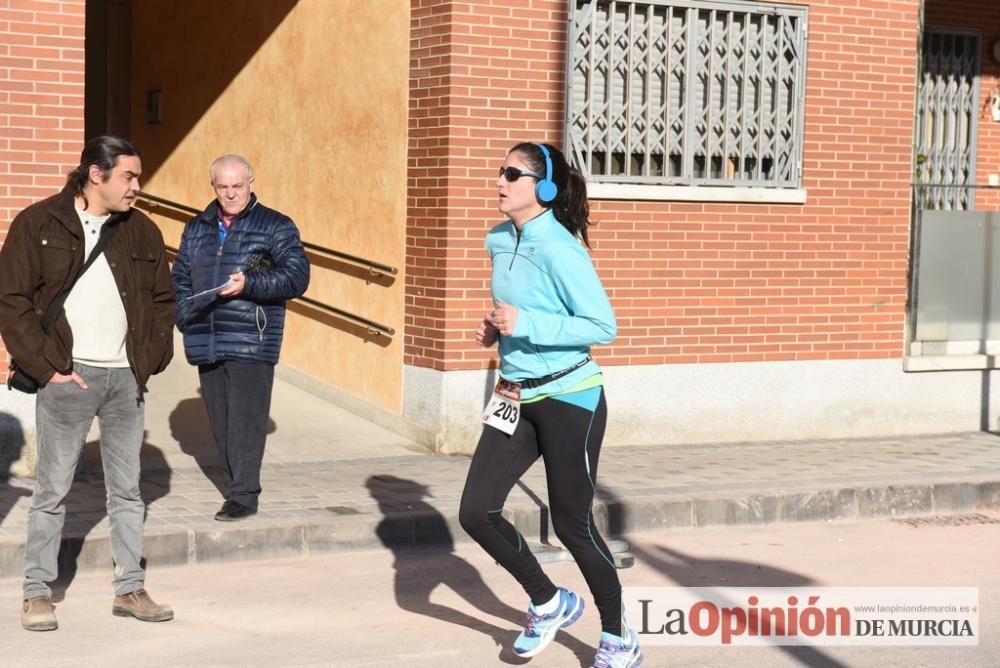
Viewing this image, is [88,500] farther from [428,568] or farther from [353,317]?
[353,317]

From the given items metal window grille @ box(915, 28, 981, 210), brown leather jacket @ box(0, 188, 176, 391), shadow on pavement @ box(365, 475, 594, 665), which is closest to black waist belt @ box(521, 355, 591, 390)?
shadow on pavement @ box(365, 475, 594, 665)

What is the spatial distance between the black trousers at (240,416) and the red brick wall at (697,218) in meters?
2.62

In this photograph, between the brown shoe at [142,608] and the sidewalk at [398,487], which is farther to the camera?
the sidewalk at [398,487]

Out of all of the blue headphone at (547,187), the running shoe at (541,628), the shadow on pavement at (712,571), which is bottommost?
the shadow on pavement at (712,571)

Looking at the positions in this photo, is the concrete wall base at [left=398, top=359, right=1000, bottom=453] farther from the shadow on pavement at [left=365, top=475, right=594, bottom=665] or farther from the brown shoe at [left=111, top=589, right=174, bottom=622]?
the brown shoe at [left=111, top=589, right=174, bottom=622]

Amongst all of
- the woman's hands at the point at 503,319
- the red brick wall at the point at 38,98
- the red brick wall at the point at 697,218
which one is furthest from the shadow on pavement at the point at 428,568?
the red brick wall at the point at 38,98

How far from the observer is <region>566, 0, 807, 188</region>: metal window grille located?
10914 millimetres

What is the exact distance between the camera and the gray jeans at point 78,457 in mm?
6203

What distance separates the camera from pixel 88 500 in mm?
8391

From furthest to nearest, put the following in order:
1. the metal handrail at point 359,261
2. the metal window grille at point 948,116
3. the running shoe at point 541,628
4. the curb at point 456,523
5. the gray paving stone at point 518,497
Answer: the metal window grille at point 948,116, the metal handrail at point 359,261, the gray paving stone at point 518,497, the curb at point 456,523, the running shoe at point 541,628

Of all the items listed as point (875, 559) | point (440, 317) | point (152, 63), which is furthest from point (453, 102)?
point (152, 63)

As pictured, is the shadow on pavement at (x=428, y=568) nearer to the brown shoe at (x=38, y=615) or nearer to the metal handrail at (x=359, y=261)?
the brown shoe at (x=38, y=615)

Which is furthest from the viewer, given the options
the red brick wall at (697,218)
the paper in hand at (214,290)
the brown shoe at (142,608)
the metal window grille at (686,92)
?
the metal window grille at (686,92)

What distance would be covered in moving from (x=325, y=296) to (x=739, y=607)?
19.2ft
